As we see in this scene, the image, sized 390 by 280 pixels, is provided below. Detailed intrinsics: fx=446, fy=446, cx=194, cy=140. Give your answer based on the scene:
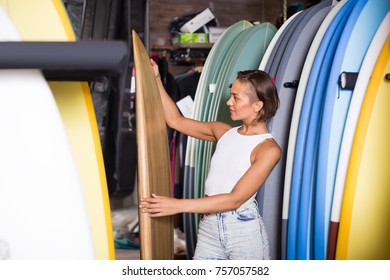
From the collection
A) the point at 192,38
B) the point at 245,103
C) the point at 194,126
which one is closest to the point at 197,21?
the point at 192,38

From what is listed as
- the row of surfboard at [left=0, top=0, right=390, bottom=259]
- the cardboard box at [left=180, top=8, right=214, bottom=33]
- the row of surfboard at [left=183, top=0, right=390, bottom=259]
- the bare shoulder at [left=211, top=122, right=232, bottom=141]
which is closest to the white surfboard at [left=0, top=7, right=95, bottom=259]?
the row of surfboard at [left=0, top=0, right=390, bottom=259]

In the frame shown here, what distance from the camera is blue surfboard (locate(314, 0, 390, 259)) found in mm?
1457

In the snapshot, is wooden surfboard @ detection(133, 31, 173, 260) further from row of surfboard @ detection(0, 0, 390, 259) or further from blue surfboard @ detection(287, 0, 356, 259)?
blue surfboard @ detection(287, 0, 356, 259)

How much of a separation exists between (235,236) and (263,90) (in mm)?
512

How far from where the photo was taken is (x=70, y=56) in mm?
607

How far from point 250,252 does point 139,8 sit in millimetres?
1771

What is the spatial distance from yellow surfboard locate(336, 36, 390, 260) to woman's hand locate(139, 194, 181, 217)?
1.83ft

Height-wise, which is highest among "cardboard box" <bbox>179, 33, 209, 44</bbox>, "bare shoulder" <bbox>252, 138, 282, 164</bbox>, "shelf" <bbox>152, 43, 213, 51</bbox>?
"cardboard box" <bbox>179, 33, 209, 44</bbox>

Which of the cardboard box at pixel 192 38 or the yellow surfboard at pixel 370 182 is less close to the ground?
the cardboard box at pixel 192 38

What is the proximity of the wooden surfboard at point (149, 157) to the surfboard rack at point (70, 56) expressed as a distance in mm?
421

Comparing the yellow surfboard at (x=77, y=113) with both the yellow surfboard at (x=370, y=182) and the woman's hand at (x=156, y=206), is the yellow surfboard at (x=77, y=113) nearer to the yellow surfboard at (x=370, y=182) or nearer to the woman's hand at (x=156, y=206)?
the woman's hand at (x=156, y=206)

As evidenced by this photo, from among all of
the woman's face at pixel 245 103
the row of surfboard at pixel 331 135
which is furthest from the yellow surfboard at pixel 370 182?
the woman's face at pixel 245 103

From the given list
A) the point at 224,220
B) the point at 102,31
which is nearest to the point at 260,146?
the point at 224,220

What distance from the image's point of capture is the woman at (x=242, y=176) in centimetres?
147
